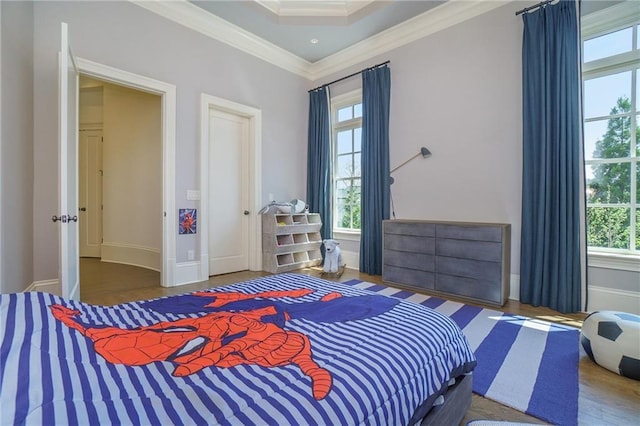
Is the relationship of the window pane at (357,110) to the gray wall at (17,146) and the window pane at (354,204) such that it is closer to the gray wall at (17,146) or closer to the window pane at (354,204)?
the window pane at (354,204)

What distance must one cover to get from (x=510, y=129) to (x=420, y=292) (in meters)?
1.97

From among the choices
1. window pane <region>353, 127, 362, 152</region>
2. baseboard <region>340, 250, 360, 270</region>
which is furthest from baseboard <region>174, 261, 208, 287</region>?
window pane <region>353, 127, 362, 152</region>

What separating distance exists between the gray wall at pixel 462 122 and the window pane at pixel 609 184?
582 millimetres

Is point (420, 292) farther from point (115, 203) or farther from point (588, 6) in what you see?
point (115, 203)

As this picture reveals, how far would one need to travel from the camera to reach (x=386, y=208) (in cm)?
395

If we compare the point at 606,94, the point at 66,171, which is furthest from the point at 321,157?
the point at 606,94

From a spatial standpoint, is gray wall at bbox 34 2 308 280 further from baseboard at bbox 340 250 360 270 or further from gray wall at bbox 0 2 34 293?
baseboard at bbox 340 250 360 270

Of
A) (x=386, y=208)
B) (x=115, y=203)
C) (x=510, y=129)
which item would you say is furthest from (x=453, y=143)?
(x=115, y=203)

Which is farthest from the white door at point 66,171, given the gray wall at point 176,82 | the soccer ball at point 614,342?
the soccer ball at point 614,342

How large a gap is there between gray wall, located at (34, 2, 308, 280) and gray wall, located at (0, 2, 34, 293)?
0.32 ft

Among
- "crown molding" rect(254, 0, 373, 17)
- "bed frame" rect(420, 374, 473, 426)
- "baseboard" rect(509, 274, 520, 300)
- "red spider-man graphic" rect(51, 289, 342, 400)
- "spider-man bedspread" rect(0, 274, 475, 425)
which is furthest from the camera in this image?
"crown molding" rect(254, 0, 373, 17)

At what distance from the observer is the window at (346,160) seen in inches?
178

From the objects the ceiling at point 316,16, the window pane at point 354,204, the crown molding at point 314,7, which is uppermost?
the crown molding at point 314,7

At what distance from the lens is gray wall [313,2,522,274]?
3.04 metres
